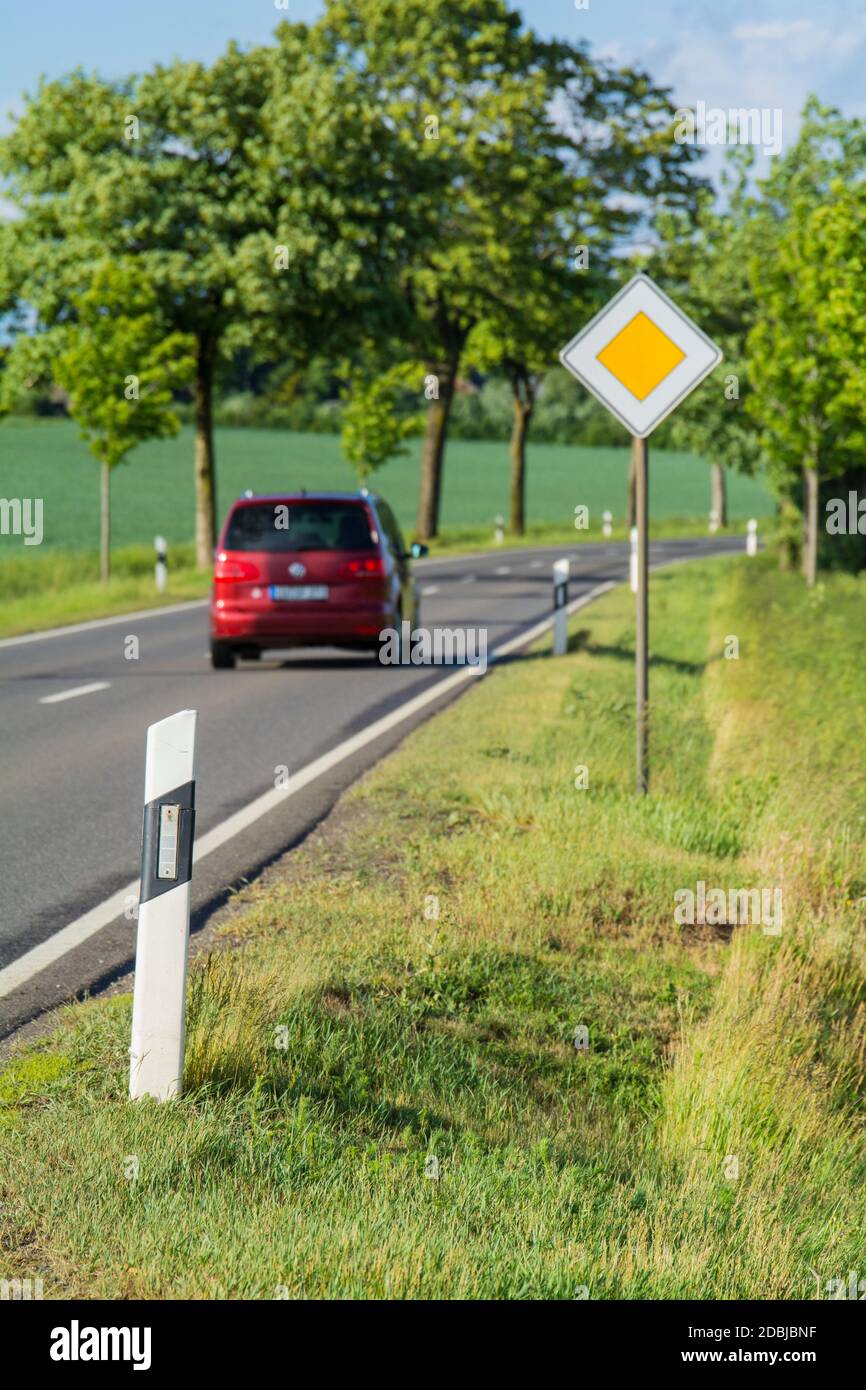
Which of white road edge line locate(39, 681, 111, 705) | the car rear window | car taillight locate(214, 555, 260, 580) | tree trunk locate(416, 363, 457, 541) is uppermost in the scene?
tree trunk locate(416, 363, 457, 541)

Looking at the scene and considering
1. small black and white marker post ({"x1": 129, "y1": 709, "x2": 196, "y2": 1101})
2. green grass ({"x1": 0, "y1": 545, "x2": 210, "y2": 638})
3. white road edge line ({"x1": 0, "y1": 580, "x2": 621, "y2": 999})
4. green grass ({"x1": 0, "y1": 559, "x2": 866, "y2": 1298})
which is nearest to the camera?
green grass ({"x1": 0, "y1": 559, "x2": 866, "y2": 1298})

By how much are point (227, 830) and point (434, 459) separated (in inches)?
1630

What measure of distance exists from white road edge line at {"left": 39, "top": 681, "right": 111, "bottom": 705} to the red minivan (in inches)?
59.7

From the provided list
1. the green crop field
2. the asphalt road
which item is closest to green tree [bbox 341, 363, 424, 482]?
the green crop field

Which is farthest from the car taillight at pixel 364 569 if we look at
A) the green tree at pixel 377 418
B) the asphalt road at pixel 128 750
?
the green tree at pixel 377 418

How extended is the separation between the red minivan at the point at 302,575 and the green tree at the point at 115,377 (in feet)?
40.4

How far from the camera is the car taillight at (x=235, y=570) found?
16922 millimetres

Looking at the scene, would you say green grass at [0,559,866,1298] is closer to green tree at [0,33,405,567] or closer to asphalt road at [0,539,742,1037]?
asphalt road at [0,539,742,1037]

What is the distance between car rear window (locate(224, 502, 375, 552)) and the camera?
1706 centimetres

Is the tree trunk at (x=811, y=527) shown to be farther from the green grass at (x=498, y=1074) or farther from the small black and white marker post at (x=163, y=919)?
the small black and white marker post at (x=163, y=919)
